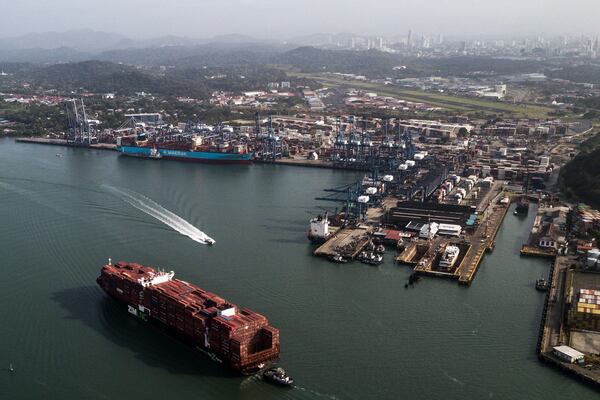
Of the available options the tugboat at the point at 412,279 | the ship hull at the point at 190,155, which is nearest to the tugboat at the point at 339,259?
the tugboat at the point at 412,279

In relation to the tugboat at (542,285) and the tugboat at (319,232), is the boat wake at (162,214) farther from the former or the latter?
the tugboat at (542,285)

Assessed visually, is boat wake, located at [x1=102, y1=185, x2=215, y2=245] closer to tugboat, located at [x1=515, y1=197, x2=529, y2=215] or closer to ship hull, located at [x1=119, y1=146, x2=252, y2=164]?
ship hull, located at [x1=119, y1=146, x2=252, y2=164]

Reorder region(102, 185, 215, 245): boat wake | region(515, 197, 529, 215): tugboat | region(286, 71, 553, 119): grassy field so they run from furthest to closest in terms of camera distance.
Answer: region(286, 71, 553, 119): grassy field
region(515, 197, 529, 215): tugboat
region(102, 185, 215, 245): boat wake

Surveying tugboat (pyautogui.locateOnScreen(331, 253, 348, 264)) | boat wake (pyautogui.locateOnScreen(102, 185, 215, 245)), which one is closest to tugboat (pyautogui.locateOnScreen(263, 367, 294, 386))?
tugboat (pyautogui.locateOnScreen(331, 253, 348, 264))

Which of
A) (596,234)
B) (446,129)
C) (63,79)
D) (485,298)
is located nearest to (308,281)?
(485,298)

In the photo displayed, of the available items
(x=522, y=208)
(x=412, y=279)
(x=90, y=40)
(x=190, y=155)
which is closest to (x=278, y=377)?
(x=412, y=279)

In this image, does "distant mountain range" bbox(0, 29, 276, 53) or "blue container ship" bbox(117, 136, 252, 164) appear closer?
"blue container ship" bbox(117, 136, 252, 164)
